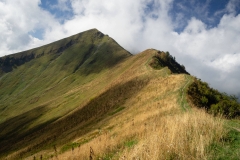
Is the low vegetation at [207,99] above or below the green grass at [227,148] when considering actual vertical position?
above

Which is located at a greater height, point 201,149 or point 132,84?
point 132,84

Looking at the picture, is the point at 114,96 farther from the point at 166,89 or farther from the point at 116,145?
the point at 116,145

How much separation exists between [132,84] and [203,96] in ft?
72.7

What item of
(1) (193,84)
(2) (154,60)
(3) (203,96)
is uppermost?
(2) (154,60)

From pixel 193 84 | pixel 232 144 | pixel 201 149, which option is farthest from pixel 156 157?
pixel 193 84

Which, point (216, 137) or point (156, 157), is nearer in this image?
point (156, 157)

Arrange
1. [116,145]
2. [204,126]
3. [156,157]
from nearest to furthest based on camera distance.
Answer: [156,157] → [204,126] → [116,145]

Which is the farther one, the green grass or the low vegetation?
the low vegetation

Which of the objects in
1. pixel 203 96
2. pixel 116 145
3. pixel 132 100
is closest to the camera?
pixel 116 145

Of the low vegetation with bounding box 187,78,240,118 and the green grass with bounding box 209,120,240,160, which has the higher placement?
the low vegetation with bounding box 187,78,240,118

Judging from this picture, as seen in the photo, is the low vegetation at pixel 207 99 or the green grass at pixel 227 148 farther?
the low vegetation at pixel 207 99

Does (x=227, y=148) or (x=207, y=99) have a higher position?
(x=207, y=99)

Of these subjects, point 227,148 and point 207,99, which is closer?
point 227,148

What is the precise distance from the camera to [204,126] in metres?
8.37
